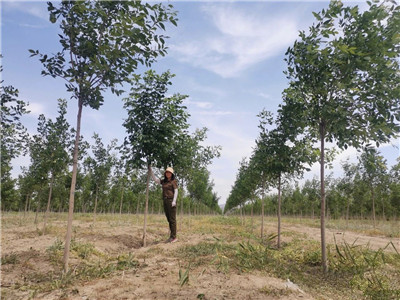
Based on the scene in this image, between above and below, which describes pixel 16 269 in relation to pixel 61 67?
below

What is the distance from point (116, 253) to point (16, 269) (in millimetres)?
2947

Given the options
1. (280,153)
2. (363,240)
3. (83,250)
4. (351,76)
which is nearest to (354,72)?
(351,76)

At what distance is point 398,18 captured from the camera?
201 inches

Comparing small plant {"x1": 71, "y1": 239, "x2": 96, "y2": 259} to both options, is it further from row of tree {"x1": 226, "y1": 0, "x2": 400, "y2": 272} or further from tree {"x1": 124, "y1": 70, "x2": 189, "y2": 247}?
row of tree {"x1": 226, "y1": 0, "x2": 400, "y2": 272}

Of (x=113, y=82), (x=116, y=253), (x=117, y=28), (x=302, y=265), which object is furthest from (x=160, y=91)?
(x=302, y=265)

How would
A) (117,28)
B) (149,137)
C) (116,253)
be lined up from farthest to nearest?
(149,137)
(116,253)
(117,28)

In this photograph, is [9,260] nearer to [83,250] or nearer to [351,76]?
[83,250]

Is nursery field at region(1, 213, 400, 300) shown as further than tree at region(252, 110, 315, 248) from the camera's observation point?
No

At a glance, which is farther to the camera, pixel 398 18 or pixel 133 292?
pixel 398 18

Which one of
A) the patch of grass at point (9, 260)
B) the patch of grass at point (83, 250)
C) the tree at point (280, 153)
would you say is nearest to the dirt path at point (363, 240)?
the tree at point (280, 153)

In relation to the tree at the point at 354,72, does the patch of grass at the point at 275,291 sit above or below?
below

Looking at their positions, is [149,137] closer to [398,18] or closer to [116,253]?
[116,253]

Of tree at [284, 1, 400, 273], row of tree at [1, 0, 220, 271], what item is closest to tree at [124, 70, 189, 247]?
row of tree at [1, 0, 220, 271]

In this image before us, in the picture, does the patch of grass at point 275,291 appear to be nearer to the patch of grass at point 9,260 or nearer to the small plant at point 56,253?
the small plant at point 56,253
